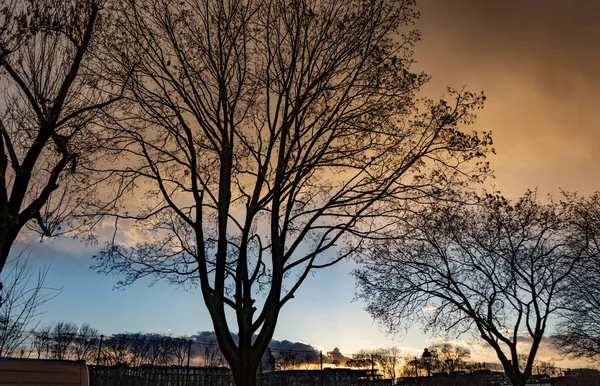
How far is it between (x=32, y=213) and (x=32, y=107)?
1.82 metres

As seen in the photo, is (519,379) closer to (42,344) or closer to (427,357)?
(427,357)

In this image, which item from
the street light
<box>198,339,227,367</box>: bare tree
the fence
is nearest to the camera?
the fence

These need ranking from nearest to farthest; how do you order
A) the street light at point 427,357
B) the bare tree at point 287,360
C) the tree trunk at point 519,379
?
1. the tree trunk at point 519,379
2. the bare tree at point 287,360
3. the street light at point 427,357

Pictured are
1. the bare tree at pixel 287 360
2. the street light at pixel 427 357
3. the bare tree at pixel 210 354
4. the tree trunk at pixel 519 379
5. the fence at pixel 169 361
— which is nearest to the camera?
the fence at pixel 169 361

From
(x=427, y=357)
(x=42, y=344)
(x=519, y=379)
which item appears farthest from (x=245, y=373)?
(x=427, y=357)

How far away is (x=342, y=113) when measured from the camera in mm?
10930

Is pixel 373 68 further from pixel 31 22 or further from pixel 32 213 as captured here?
pixel 32 213

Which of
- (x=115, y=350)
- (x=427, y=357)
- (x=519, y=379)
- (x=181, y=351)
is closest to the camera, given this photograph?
(x=115, y=350)

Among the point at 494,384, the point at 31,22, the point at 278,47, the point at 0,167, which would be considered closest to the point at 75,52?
the point at 31,22

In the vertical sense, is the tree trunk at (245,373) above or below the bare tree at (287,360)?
above

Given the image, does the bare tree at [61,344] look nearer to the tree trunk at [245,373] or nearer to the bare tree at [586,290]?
the tree trunk at [245,373]

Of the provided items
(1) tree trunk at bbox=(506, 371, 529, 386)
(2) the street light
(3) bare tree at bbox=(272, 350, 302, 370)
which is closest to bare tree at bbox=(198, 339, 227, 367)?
(3) bare tree at bbox=(272, 350, 302, 370)

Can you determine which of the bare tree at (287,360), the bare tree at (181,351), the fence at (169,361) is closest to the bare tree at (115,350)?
the fence at (169,361)

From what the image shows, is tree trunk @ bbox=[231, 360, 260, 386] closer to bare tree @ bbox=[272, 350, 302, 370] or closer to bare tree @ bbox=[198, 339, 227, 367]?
bare tree @ bbox=[198, 339, 227, 367]
